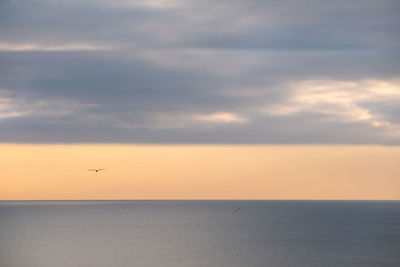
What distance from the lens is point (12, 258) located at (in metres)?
111

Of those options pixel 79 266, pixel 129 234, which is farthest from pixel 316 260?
pixel 129 234

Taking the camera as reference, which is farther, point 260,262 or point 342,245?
point 342,245

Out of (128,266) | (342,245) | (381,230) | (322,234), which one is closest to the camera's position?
(128,266)

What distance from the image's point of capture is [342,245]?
433 ft

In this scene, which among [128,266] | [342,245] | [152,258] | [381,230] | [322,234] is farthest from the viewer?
[381,230]

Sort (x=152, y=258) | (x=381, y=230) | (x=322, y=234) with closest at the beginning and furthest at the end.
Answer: (x=152, y=258) < (x=322, y=234) < (x=381, y=230)

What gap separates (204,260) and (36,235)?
265ft

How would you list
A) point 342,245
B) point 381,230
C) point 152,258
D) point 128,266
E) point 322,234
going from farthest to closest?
point 381,230 → point 322,234 → point 342,245 → point 152,258 → point 128,266

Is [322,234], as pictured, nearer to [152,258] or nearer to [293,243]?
[293,243]

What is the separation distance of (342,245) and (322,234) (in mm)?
29563

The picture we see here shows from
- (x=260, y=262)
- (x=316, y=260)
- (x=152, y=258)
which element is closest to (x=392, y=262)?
(x=316, y=260)

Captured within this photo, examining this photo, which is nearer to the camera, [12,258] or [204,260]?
[204,260]

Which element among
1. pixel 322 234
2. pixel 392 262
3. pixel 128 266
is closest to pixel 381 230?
pixel 322 234

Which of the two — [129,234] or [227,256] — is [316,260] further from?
[129,234]
